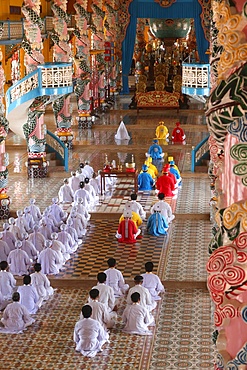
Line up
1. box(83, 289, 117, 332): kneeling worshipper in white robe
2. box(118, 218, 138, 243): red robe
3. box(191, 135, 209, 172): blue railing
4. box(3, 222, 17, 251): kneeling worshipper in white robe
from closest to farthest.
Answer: box(83, 289, 117, 332): kneeling worshipper in white robe, box(3, 222, 17, 251): kneeling worshipper in white robe, box(118, 218, 138, 243): red robe, box(191, 135, 209, 172): blue railing

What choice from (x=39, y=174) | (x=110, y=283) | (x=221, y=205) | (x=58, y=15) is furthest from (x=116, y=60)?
(x=221, y=205)

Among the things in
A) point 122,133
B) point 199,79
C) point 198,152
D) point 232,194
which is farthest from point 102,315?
point 122,133

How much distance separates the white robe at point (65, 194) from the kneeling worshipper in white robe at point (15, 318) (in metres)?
6.78

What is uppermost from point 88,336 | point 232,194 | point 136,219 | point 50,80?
point 232,194

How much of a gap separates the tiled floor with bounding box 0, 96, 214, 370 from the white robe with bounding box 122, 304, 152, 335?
0.36 feet

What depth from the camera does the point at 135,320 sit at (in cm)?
1005

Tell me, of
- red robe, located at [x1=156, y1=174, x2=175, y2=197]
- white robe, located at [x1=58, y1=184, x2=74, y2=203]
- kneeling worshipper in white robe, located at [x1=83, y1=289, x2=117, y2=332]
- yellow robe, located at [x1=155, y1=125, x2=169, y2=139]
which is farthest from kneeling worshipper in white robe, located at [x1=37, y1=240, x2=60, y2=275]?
yellow robe, located at [x1=155, y1=125, x2=169, y2=139]

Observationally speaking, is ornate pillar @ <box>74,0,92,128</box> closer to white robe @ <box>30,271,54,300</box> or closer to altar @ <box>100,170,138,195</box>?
altar @ <box>100,170,138,195</box>

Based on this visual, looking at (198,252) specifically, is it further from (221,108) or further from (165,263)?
(221,108)

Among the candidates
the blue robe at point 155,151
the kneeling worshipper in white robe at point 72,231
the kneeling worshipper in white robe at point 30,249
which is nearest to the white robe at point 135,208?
the kneeling worshipper in white robe at point 72,231

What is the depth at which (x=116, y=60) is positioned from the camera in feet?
117

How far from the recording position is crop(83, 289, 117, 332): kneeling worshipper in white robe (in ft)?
32.2

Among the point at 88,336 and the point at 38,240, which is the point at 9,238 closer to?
the point at 38,240

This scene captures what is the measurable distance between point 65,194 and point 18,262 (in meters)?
4.79
